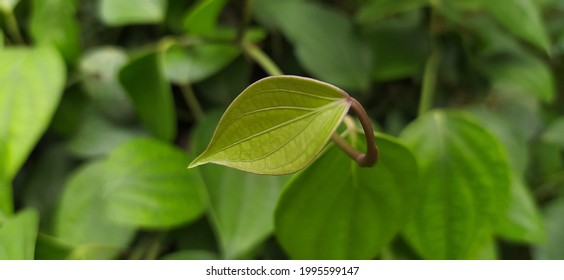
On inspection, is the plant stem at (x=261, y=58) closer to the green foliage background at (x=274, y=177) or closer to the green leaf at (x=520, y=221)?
the green foliage background at (x=274, y=177)

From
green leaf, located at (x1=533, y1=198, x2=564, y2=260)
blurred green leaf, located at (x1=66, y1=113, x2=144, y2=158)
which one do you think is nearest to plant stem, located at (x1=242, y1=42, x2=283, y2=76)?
blurred green leaf, located at (x1=66, y1=113, x2=144, y2=158)

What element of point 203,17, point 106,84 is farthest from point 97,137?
point 203,17

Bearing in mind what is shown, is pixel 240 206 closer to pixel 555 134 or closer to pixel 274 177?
pixel 274 177

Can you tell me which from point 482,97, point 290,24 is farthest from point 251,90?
point 482,97

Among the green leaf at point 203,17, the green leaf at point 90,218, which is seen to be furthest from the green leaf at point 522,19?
the green leaf at point 90,218

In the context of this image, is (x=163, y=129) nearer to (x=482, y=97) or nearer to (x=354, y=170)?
(x=354, y=170)
